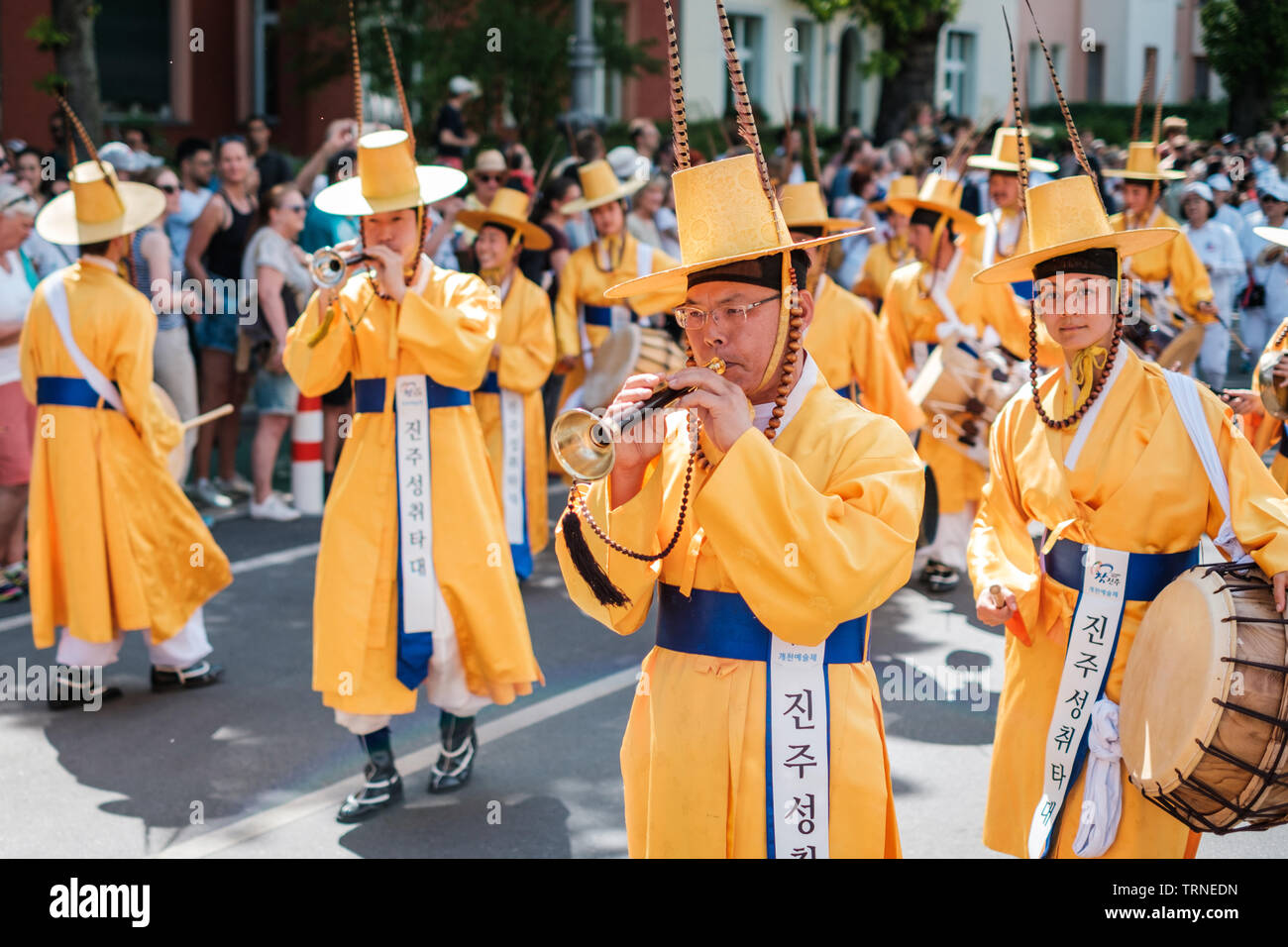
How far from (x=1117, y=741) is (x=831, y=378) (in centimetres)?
375

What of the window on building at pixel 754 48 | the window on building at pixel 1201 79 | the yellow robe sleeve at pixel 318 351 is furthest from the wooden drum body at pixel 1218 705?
the window on building at pixel 1201 79

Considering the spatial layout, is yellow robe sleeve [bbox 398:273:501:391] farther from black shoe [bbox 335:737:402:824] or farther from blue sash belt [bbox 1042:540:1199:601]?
blue sash belt [bbox 1042:540:1199:601]

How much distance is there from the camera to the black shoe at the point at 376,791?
16.6 feet

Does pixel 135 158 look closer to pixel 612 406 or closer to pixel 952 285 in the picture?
pixel 952 285

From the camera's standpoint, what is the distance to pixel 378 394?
16.7 feet

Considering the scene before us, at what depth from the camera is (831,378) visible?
7.18 meters

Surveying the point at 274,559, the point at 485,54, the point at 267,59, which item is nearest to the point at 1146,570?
the point at 274,559

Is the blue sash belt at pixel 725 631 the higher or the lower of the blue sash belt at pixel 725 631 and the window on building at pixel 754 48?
the lower

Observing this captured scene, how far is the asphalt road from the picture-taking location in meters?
4.88

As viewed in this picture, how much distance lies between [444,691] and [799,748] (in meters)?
2.58

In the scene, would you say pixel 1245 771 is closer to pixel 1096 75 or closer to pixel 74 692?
pixel 74 692

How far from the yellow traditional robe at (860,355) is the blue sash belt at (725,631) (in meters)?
4.39

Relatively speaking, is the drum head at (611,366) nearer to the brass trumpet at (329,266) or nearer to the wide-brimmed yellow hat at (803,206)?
the wide-brimmed yellow hat at (803,206)
